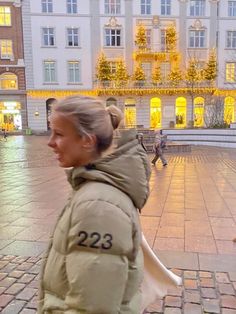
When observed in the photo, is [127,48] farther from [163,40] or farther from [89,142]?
[89,142]

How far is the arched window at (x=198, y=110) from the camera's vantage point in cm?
3984

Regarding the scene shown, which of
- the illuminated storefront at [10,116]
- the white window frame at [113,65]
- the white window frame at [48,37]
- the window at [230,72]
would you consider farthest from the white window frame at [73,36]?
the window at [230,72]

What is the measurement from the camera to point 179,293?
3295 millimetres

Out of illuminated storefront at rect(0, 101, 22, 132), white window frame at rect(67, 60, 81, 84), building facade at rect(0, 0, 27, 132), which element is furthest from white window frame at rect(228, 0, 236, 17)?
illuminated storefront at rect(0, 101, 22, 132)

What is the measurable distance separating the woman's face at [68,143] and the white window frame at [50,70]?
125 ft

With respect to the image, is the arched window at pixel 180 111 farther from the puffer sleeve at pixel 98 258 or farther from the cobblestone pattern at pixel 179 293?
the puffer sleeve at pixel 98 258

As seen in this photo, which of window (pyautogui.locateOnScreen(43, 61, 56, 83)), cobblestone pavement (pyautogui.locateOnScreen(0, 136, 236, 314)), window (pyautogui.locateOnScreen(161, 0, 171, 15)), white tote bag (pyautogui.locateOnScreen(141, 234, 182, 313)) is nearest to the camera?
white tote bag (pyautogui.locateOnScreen(141, 234, 182, 313))

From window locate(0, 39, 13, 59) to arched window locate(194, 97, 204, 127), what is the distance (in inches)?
841

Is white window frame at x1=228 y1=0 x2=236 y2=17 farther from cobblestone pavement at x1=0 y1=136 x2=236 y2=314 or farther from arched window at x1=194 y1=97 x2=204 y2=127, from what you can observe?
cobblestone pavement at x1=0 y1=136 x2=236 y2=314

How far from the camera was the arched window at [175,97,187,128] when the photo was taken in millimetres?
39656

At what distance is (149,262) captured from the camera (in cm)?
212

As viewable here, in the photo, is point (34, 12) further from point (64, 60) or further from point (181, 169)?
point (181, 169)

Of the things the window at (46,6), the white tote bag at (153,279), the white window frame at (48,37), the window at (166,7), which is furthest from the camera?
the window at (166,7)

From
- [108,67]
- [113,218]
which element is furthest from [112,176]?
[108,67]
